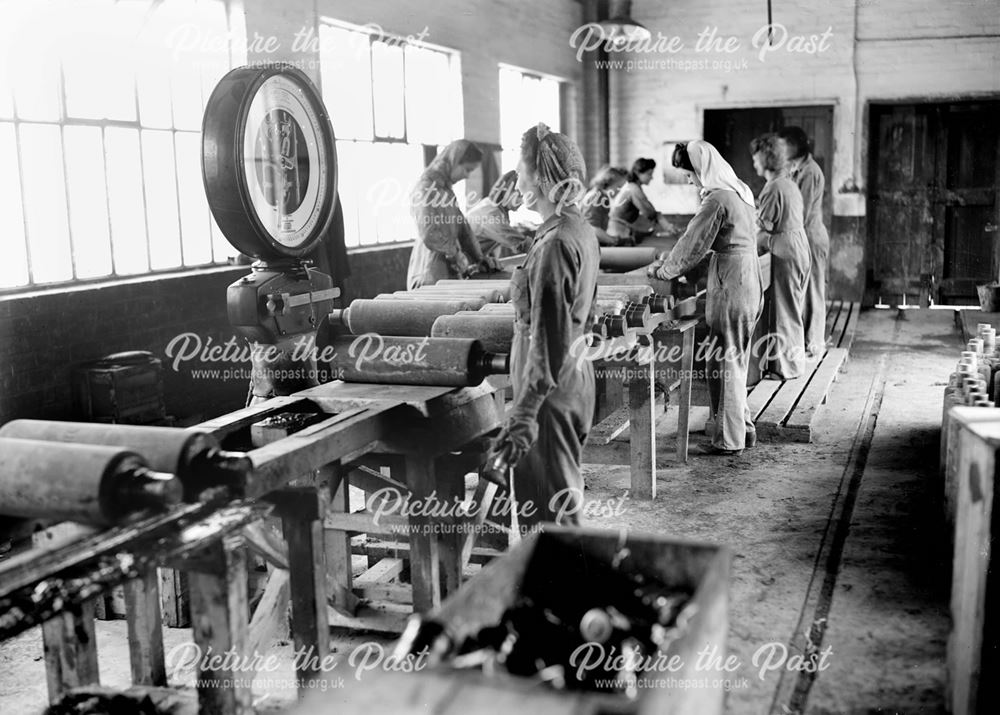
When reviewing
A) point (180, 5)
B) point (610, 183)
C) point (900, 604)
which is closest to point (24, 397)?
point (180, 5)

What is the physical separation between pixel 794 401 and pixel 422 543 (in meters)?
4.00

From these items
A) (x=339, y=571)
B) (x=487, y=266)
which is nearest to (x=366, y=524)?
(x=339, y=571)

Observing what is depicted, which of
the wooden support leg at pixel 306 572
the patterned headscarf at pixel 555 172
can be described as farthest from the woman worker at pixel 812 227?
the wooden support leg at pixel 306 572

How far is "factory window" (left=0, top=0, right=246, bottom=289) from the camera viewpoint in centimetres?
487

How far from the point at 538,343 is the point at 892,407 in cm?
477

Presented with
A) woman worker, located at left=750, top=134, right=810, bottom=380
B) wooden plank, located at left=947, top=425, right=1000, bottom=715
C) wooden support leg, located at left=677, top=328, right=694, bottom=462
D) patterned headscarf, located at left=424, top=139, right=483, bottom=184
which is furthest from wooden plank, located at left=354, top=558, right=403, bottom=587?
woman worker, located at left=750, top=134, right=810, bottom=380

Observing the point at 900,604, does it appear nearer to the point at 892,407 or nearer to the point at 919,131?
the point at 892,407

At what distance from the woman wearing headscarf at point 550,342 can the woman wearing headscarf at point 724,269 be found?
2.24 metres

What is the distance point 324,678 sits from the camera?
2.86 meters

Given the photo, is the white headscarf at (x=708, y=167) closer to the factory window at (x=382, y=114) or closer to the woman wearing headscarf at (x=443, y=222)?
the woman wearing headscarf at (x=443, y=222)

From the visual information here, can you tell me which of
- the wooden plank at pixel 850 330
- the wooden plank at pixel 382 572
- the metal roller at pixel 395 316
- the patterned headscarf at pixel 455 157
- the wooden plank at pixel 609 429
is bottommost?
the wooden plank at pixel 382 572

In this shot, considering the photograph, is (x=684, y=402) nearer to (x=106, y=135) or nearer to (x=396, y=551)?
(x=396, y=551)

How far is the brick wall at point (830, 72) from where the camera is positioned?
11.2 metres

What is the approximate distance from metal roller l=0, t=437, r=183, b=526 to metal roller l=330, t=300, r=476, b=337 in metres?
1.71
